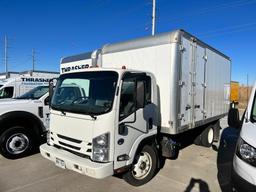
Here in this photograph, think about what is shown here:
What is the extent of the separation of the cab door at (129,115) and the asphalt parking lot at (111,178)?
92cm

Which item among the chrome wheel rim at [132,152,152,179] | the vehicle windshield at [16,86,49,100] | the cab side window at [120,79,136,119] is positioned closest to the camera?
the cab side window at [120,79,136,119]

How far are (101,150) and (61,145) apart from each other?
105cm

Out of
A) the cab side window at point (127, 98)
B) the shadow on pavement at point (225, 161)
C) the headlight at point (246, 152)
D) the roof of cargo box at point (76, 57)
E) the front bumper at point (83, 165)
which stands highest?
the roof of cargo box at point (76, 57)

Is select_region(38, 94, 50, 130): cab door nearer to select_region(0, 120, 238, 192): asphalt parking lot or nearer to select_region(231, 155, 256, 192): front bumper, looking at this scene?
select_region(0, 120, 238, 192): asphalt parking lot

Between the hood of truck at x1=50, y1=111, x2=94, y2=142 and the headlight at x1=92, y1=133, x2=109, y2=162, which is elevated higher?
the hood of truck at x1=50, y1=111, x2=94, y2=142

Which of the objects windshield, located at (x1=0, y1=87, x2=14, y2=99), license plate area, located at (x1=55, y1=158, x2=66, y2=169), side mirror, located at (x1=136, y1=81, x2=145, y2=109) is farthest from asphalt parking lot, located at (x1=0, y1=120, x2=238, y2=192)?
windshield, located at (x1=0, y1=87, x2=14, y2=99)

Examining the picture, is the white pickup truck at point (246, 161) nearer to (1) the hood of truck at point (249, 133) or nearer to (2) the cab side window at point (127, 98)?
(1) the hood of truck at point (249, 133)

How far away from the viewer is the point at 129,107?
415 cm

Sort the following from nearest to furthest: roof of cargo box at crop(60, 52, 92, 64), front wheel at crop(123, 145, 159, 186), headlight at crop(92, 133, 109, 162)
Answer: headlight at crop(92, 133, 109, 162) < front wheel at crop(123, 145, 159, 186) < roof of cargo box at crop(60, 52, 92, 64)

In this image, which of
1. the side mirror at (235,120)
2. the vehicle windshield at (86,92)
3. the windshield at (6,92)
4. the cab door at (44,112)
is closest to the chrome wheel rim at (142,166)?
the vehicle windshield at (86,92)

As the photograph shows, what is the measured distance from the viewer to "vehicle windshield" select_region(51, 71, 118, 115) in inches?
159

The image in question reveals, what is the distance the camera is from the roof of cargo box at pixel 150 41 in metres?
4.82

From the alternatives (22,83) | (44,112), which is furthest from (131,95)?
(22,83)

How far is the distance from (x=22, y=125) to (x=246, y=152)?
541 centimetres
